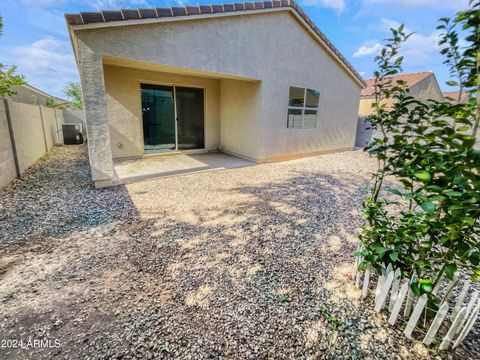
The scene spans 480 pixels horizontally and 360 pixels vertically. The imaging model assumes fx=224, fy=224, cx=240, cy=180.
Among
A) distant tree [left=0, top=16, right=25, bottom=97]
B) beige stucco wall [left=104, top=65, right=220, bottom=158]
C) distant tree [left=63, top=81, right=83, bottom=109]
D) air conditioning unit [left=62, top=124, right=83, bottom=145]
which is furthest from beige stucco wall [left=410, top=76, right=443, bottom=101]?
distant tree [left=63, top=81, right=83, bottom=109]

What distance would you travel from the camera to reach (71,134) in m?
10.6

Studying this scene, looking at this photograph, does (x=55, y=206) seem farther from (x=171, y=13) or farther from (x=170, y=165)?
(x=171, y=13)

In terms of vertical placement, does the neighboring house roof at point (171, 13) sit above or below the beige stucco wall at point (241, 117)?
above

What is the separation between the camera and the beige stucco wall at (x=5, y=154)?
468 cm

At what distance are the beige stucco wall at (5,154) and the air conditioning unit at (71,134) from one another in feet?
20.4

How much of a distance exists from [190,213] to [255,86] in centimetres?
496

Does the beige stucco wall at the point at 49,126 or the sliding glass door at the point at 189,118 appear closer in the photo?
the sliding glass door at the point at 189,118

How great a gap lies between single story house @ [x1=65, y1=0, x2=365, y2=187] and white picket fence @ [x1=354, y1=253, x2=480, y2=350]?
5.05 meters

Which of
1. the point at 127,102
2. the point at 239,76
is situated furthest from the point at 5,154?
the point at 239,76

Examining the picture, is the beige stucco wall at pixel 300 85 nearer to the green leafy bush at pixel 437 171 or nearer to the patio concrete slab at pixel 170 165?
the patio concrete slab at pixel 170 165

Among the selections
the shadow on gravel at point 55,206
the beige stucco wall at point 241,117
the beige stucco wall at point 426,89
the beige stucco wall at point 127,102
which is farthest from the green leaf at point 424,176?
the beige stucco wall at point 426,89

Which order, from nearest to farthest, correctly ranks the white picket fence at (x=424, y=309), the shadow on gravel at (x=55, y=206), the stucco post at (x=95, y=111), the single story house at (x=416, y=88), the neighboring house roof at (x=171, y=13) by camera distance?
the white picket fence at (x=424, y=309) < the shadow on gravel at (x=55, y=206) < the neighboring house roof at (x=171, y=13) < the stucco post at (x=95, y=111) < the single story house at (x=416, y=88)

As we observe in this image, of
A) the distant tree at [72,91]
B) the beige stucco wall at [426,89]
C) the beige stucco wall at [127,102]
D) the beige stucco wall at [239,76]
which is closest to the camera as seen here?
the beige stucco wall at [239,76]

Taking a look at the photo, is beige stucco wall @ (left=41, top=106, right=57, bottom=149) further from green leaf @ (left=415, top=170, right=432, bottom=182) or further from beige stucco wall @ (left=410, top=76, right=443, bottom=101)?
beige stucco wall @ (left=410, top=76, right=443, bottom=101)
